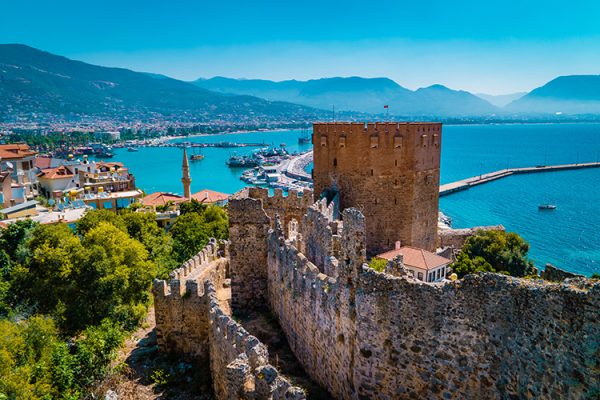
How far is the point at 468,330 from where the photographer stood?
8.92 meters

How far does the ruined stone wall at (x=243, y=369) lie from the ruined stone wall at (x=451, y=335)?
1.88 metres

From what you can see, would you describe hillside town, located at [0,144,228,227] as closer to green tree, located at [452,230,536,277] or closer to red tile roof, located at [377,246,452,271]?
red tile roof, located at [377,246,452,271]

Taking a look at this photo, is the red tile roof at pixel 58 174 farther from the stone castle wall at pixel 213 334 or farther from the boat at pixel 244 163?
the boat at pixel 244 163

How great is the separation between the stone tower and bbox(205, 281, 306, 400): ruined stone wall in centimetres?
1485

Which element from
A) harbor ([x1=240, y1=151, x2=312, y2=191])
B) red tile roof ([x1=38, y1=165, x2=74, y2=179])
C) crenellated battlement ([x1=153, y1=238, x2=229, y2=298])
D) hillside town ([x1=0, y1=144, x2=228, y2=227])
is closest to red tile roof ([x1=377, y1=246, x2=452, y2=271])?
crenellated battlement ([x1=153, y1=238, x2=229, y2=298])

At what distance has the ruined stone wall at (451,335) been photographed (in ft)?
24.4

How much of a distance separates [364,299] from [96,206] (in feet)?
156

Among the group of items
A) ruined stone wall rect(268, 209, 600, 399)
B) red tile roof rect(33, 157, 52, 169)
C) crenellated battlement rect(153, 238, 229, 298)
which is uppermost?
ruined stone wall rect(268, 209, 600, 399)

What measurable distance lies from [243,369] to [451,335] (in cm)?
417

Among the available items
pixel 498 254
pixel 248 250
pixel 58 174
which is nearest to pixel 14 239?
pixel 248 250

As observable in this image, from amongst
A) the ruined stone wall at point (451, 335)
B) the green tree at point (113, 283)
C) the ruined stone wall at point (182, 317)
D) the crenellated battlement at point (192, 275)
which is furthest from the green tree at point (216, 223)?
the ruined stone wall at point (451, 335)

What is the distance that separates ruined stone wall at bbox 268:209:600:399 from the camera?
24.4ft

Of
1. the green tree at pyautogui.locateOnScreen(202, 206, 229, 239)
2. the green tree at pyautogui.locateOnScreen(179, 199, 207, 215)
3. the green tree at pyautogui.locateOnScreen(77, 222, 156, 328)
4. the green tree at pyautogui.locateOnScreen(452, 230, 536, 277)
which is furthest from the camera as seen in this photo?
the green tree at pyautogui.locateOnScreen(179, 199, 207, 215)

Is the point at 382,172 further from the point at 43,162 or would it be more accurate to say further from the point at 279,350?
the point at 43,162
